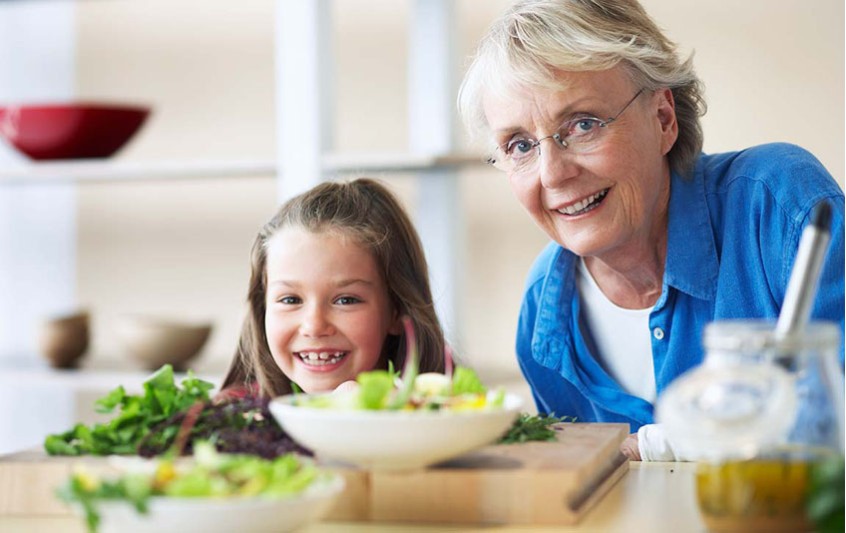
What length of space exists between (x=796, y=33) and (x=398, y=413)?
7.50ft

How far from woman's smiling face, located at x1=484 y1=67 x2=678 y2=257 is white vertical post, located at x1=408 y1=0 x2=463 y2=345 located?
101cm

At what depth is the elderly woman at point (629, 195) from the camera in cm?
185

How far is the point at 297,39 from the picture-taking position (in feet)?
10.0

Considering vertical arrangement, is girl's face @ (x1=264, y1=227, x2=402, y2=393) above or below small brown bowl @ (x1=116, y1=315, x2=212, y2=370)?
above

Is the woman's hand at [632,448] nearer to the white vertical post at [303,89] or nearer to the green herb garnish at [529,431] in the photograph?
the green herb garnish at [529,431]

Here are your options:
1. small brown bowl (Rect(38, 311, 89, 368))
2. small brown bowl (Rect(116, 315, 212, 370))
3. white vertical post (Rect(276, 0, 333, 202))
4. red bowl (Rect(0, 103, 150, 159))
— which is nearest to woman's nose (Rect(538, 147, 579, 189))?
white vertical post (Rect(276, 0, 333, 202))

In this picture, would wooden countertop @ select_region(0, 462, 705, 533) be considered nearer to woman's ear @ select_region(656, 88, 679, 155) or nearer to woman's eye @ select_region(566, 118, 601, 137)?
woman's eye @ select_region(566, 118, 601, 137)

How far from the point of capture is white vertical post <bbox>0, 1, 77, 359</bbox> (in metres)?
3.83

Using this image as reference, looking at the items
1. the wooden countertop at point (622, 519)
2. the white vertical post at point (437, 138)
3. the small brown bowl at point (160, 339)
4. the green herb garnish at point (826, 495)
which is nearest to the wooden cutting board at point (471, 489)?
the wooden countertop at point (622, 519)

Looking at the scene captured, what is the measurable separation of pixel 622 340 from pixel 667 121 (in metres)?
0.39

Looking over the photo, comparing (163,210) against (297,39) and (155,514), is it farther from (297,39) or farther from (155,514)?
(155,514)

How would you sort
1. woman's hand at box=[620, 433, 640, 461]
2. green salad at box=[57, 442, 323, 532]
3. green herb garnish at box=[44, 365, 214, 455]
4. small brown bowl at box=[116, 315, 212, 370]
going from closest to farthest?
green salad at box=[57, 442, 323, 532], green herb garnish at box=[44, 365, 214, 455], woman's hand at box=[620, 433, 640, 461], small brown bowl at box=[116, 315, 212, 370]

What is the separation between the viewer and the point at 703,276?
76.7 inches

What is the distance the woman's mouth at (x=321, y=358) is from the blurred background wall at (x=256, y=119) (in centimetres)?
110
